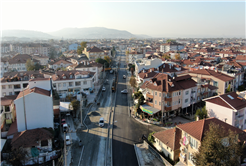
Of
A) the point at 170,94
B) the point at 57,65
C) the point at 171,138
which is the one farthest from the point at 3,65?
the point at 171,138

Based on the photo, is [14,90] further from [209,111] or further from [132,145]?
[209,111]

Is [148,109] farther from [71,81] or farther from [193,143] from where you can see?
[71,81]

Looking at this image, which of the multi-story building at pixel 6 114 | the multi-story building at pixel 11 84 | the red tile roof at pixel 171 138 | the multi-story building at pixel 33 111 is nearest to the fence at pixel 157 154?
the red tile roof at pixel 171 138

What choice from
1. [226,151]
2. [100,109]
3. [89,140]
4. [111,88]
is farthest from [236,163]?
[111,88]

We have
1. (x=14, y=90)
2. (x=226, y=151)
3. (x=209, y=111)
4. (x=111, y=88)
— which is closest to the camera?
(x=226, y=151)

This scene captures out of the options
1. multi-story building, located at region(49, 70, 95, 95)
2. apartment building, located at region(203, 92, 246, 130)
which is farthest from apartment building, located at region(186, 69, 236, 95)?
multi-story building, located at region(49, 70, 95, 95)

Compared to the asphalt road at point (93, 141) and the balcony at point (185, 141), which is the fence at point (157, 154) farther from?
the asphalt road at point (93, 141)
